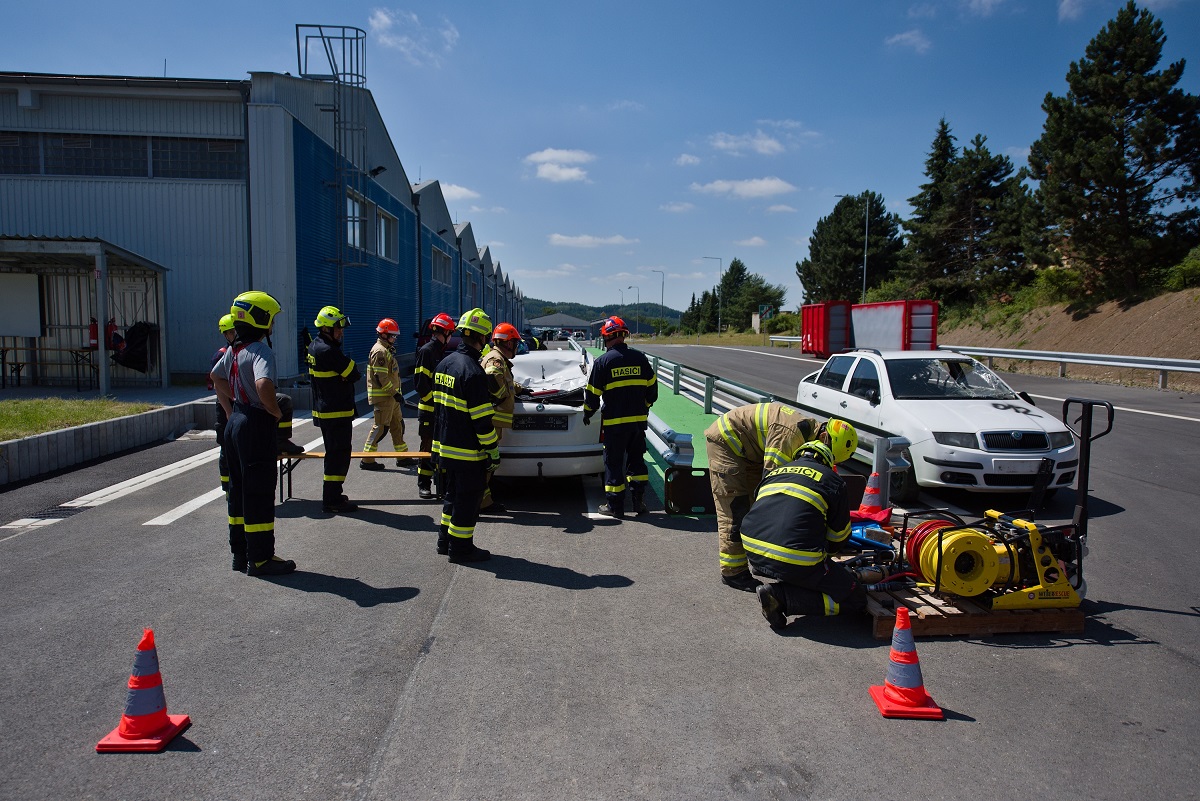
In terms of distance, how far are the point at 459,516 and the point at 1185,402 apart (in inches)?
709

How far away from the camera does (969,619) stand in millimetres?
4605

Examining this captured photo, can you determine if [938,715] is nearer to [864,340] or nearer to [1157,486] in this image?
[1157,486]

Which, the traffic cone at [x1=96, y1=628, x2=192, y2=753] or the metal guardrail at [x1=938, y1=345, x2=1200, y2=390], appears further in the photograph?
the metal guardrail at [x1=938, y1=345, x2=1200, y2=390]

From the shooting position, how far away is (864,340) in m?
29.5

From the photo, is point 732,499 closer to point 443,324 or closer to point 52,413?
point 443,324

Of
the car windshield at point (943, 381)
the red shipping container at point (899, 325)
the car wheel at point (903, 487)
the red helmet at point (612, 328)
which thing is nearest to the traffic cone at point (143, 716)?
the red helmet at point (612, 328)

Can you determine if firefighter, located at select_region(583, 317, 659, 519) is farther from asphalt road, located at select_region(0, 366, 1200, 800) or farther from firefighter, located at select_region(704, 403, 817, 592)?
firefighter, located at select_region(704, 403, 817, 592)

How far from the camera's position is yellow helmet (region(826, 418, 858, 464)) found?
4.96m

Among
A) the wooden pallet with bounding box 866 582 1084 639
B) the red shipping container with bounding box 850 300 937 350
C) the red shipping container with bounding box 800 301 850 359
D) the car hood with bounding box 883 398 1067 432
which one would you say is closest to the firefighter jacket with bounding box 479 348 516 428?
the wooden pallet with bounding box 866 582 1084 639

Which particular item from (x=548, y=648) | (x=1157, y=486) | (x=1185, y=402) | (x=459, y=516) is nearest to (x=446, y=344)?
(x=459, y=516)

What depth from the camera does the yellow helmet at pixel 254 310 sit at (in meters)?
5.82

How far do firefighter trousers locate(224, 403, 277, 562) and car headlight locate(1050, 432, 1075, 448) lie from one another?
24.4 feet

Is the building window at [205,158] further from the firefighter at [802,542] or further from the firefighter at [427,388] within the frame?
the firefighter at [802,542]

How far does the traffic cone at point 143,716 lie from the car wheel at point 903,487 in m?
6.88
